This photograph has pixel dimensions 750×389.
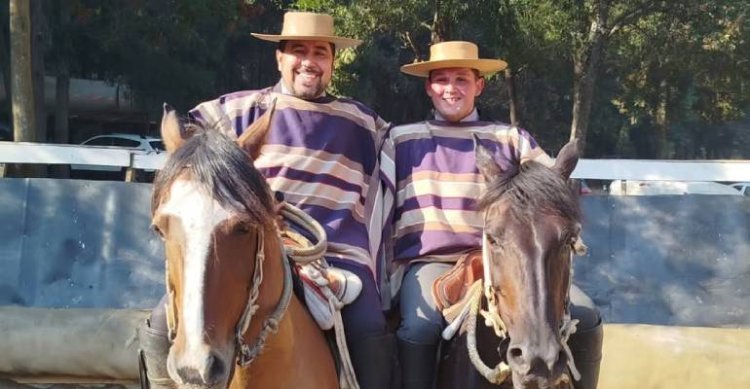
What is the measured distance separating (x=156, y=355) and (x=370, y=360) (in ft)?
3.11

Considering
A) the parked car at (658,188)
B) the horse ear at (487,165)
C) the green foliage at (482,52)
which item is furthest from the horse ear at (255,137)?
the green foliage at (482,52)

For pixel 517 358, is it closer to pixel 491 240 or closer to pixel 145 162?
pixel 491 240

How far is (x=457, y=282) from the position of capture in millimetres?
4434

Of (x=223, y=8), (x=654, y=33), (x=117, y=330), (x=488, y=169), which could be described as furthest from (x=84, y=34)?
(x=488, y=169)

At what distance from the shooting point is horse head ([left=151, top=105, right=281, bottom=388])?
285cm

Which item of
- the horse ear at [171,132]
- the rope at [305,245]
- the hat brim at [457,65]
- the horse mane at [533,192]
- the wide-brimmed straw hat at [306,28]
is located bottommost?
the rope at [305,245]

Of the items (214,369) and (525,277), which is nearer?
(214,369)

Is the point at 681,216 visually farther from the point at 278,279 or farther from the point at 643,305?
the point at 278,279

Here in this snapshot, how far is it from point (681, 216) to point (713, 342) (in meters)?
→ 1.04

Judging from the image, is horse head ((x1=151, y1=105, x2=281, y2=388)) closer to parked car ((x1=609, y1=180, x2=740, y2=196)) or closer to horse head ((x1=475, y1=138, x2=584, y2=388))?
horse head ((x1=475, y1=138, x2=584, y2=388))

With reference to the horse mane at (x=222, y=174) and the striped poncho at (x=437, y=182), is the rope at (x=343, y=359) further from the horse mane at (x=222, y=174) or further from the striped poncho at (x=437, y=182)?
the horse mane at (x=222, y=174)

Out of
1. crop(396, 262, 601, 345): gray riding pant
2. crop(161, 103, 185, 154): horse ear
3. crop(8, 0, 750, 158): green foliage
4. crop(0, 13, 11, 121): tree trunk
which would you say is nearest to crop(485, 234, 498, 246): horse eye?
crop(396, 262, 601, 345): gray riding pant

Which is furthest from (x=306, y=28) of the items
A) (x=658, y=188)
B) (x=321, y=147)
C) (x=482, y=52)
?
(x=482, y=52)

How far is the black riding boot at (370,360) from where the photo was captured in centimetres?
411
